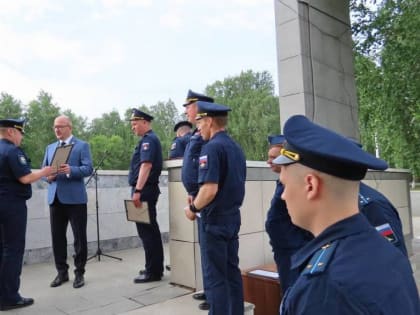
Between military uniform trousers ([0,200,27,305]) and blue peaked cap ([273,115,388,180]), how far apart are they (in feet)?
11.2

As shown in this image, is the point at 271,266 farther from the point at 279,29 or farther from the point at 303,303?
the point at 303,303

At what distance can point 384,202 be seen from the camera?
1762mm

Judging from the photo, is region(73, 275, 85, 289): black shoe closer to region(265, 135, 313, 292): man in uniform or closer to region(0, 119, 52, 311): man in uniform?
region(0, 119, 52, 311): man in uniform

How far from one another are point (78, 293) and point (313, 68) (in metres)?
3.84

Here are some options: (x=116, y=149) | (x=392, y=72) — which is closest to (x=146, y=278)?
(x=392, y=72)

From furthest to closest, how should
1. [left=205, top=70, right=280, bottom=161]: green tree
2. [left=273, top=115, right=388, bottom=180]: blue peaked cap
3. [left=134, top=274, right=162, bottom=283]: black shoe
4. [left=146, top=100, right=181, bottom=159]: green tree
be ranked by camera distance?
[left=146, top=100, right=181, bottom=159]: green tree → [left=205, top=70, right=280, bottom=161]: green tree → [left=134, top=274, right=162, bottom=283]: black shoe → [left=273, top=115, right=388, bottom=180]: blue peaked cap

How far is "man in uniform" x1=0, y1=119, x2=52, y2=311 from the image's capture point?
12.2ft

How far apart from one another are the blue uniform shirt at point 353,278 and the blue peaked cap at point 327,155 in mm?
128

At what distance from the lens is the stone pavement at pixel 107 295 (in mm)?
3588

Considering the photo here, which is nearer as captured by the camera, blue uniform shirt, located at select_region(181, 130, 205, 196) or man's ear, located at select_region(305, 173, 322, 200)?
man's ear, located at select_region(305, 173, 322, 200)

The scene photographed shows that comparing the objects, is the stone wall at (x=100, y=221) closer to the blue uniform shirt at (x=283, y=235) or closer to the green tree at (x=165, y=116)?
the blue uniform shirt at (x=283, y=235)

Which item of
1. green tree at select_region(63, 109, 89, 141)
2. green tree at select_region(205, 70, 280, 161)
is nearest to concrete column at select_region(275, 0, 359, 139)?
green tree at select_region(205, 70, 280, 161)

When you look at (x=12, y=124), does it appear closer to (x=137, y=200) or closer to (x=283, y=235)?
(x=137, y=200)

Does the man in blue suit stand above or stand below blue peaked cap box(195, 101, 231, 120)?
below
